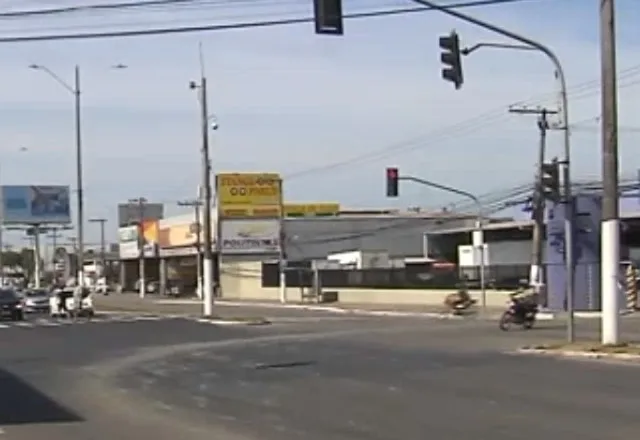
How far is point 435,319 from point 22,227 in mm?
89342

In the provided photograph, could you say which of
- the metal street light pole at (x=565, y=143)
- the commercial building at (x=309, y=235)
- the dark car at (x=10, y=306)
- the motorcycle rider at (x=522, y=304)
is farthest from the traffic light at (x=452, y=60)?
the commercial building at (x=309, y=235)

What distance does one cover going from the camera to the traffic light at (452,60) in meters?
25.9

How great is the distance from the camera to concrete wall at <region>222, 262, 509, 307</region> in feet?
223

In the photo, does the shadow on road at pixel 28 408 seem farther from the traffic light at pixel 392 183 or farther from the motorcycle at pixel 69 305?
the motorcycle at pixel 69 305

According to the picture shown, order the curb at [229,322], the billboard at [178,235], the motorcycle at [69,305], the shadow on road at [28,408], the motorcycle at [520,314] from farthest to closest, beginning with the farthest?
the billboard at [178,235] → the motorcycle at [69,305] → the curb at [229,322] → the motorcycle at [520,314] → the shadow on road at [28,408]

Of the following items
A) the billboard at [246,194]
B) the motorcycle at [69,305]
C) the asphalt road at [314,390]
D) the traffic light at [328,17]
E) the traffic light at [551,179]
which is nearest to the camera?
the asphalt road at [314,390]

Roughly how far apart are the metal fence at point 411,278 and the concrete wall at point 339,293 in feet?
2.02

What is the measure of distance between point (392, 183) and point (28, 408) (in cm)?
3583

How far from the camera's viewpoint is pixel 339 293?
7869 centimetres

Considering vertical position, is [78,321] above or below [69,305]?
below

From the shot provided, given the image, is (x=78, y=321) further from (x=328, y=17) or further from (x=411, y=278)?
(x=328, y=17)

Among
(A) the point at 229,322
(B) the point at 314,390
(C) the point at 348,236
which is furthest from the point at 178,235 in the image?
(B) the point at 314,390

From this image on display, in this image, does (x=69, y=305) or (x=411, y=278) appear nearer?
(x=69, y=305)

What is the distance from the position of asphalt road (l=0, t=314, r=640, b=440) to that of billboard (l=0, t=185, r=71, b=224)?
9364 centimetres
